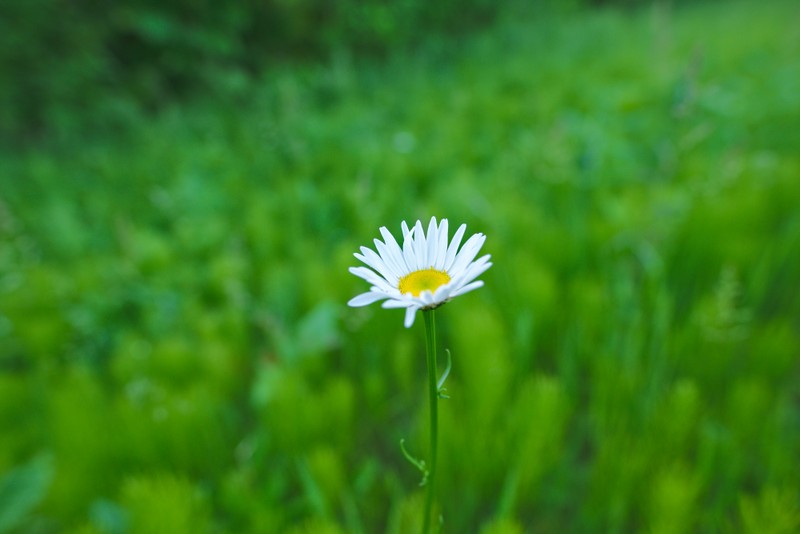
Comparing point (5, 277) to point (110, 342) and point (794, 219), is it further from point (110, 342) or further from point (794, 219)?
point (794, 219)

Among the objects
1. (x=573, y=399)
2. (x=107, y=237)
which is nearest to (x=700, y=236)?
(x=573, y=399)

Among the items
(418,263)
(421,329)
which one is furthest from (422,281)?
(421,329)

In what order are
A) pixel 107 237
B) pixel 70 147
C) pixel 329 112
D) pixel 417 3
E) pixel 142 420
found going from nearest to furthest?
pixel 142 420
pixel 107 237
pixel 329 112
pixel 70 147
pixel 417 3

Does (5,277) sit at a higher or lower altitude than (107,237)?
lower

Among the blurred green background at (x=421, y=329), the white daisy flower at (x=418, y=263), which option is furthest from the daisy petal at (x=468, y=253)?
the blurred green background at (x=421, y=329)

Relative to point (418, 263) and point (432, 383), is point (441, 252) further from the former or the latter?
point (432, 383)

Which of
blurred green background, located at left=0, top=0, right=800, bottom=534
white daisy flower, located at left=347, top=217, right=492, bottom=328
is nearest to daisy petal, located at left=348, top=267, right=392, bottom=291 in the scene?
white daisy flower, located at left=347, top=217, right=492, bottom=328

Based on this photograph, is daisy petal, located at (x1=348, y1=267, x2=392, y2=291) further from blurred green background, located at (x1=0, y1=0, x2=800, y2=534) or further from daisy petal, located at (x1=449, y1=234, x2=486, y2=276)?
blurred green background, located at (x1=0, y1=0, x2=800, y2=534)
